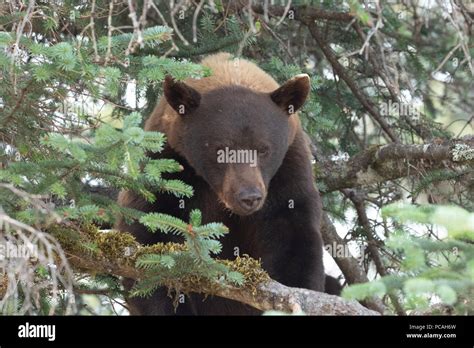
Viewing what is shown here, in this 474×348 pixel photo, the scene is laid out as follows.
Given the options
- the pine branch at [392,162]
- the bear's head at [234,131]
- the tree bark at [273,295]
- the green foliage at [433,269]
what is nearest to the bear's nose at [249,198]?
the bear's head at [234,131]

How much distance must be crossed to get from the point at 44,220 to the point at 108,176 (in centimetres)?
52

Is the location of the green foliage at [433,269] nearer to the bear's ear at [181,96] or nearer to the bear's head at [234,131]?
the bear's head at [234,131]

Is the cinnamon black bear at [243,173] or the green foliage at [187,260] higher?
the cinnamon black bear at [243,173]

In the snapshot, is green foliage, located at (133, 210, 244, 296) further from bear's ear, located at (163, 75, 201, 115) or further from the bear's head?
bear's ear, located at (163, 75, 201, 115)

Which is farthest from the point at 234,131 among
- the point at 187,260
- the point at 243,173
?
the point at 187,260

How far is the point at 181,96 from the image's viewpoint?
21.1ft

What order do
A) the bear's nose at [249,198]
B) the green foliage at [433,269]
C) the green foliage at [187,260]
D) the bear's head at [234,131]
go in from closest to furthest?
the green foliage at [433,269]
the green foliage at [187,260]
the bear's nose at [249,198]
the bear's head at [234,131]

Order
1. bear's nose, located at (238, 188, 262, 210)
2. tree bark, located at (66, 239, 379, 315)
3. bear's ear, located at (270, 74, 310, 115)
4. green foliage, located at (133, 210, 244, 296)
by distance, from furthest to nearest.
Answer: bear's ear, located at (270, 74, 310, 115)
bear's nose, located at (238, 188, 262, 210)
tree bark, located at (66, 239, 379, 315)
green foliage, located at (133, 210, 244, 296)

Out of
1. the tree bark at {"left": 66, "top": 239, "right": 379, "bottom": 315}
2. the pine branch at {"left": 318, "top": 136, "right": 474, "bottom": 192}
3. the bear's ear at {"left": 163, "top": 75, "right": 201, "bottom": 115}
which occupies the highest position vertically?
the bear's ear at {"left": 163, "top": 75, "right": 201, "bottom": 115}

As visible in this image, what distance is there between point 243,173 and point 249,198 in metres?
0.30

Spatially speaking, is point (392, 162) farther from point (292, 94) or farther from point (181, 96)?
point (181, 96)

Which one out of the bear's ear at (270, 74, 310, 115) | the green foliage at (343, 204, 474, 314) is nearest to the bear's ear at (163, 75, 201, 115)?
the bear's ear at (270, 74, 310, 115)

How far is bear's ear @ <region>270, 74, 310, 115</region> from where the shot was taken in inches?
252

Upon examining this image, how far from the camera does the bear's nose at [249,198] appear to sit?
19.3 ft
